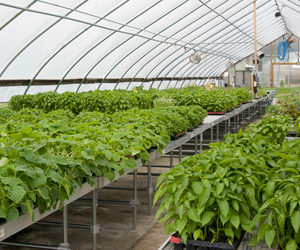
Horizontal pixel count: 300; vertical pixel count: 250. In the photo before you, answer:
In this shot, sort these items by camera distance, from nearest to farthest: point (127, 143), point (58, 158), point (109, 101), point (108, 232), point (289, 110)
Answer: point (58, 158)
point (127, 143)
point (108, 232)
point (289, 110)
point (109, 101)

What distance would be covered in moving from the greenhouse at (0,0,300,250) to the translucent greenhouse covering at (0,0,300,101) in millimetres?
41

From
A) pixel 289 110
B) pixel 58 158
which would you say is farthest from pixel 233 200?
pixel 289 110

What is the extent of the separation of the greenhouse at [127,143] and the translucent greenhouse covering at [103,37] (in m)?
0.04

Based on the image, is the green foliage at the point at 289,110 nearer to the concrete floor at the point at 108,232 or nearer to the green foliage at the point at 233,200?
the concrete floor at the point at 108,232

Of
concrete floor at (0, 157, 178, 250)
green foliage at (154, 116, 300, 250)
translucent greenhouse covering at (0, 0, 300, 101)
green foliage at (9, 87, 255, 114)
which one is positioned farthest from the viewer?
translucent greenhouse covering at (0, 0, 300, 101)

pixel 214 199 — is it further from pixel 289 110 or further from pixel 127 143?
pixel 289 110

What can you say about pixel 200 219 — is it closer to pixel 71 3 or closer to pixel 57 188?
pixel 57 188

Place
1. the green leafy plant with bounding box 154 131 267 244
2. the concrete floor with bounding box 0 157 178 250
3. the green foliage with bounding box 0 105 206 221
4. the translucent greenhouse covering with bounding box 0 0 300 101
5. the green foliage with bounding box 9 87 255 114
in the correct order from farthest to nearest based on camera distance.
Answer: the translucent greenhouse covering with bounding box 0 0 300 101
the green foliage with bounding box 9 87 255 114
the concrete floor with bounding box 0 157 178 250
the green foliage with bounding box 0 105 206 221
the green leafy plant with bounding box 154 131 267 244

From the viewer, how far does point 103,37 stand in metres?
11.6

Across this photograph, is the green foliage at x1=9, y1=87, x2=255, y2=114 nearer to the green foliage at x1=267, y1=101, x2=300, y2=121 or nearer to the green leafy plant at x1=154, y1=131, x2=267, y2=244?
the green foliage at x1=267, y1=101, x2=300, y2=121

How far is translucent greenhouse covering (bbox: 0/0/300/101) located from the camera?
9031mm

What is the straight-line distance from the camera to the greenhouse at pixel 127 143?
199 cm

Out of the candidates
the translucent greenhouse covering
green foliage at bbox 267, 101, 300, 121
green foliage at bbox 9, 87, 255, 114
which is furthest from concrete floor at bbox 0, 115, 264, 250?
the translucent greenhouse covering

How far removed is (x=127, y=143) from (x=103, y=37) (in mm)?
8642
